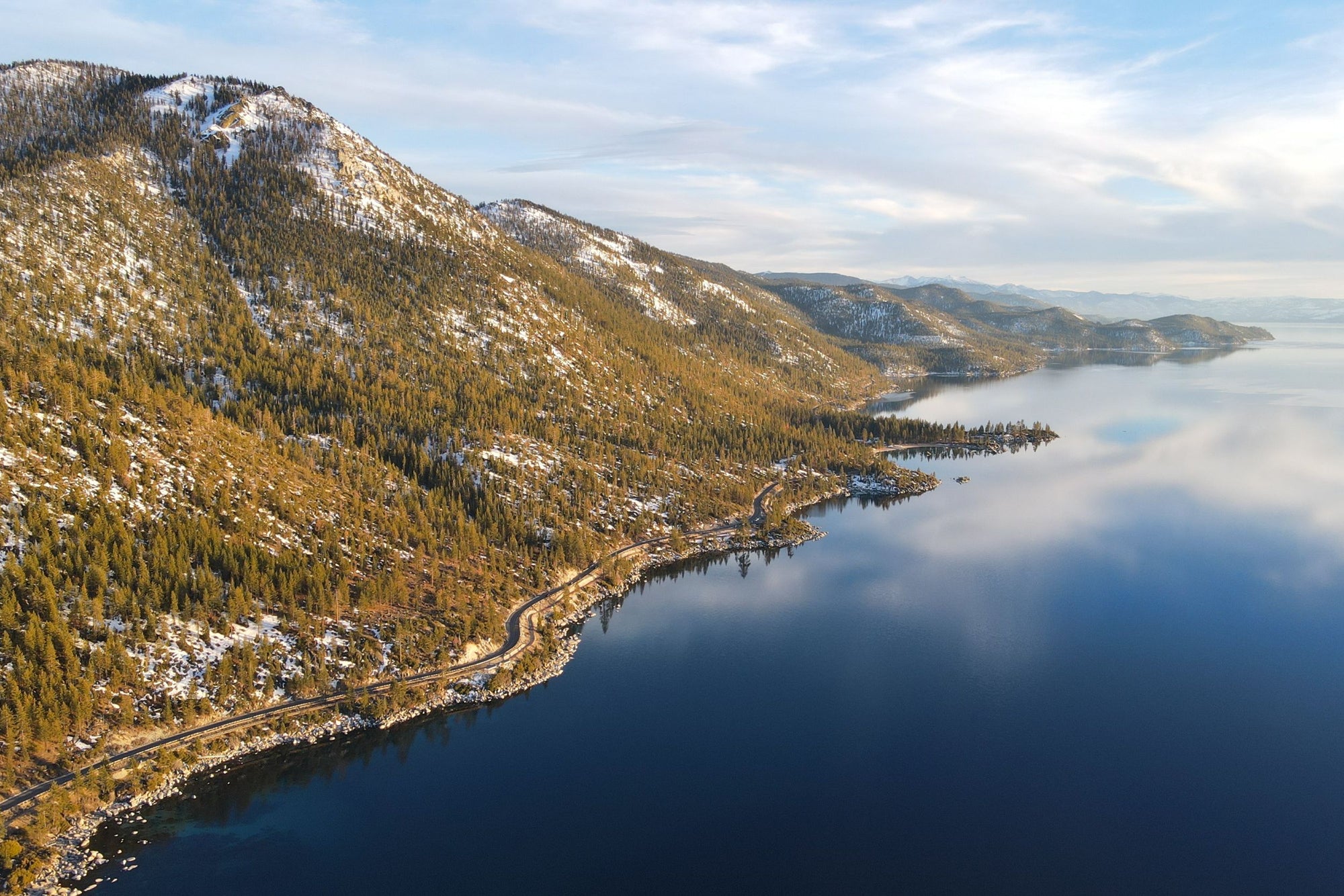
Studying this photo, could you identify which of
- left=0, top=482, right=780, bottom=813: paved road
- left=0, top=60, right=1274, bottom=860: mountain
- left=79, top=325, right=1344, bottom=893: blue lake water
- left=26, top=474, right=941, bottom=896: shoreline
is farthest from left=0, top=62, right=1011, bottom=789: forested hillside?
left=79, top=325, right=1344, bottom=893: blue lake water

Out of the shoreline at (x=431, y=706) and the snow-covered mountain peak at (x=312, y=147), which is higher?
the snow-covered mountain peak at (x=312, y=147)

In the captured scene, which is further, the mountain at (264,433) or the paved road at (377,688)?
the mountain at (264,433)

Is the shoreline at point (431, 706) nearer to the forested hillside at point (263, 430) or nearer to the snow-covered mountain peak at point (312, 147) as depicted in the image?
the forested hillside at point (263, 430)

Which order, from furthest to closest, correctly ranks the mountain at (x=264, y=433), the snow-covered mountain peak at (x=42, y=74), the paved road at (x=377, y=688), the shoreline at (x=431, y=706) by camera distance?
the snow-covered mountain peak at (x=42, y=74)
the mountain at (x=264, y=433)
the paved road at (x=377, y=688)
the shoreline at (x=431, y=706)

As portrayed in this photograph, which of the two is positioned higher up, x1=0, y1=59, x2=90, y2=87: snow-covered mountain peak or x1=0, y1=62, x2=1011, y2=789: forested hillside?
x1=0, y1=59, x2=90, y2=87: snow-covered mountain peak

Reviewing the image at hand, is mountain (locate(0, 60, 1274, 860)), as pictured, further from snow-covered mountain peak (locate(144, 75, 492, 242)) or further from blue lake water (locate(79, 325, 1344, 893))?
blue lake water (locate(79, 325, 1344, 893))

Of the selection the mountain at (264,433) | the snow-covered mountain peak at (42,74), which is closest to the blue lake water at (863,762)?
the mountain at (264,433)

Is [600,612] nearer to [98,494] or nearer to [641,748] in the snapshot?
[641,748]

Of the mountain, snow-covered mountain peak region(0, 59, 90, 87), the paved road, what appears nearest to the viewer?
the paved road
